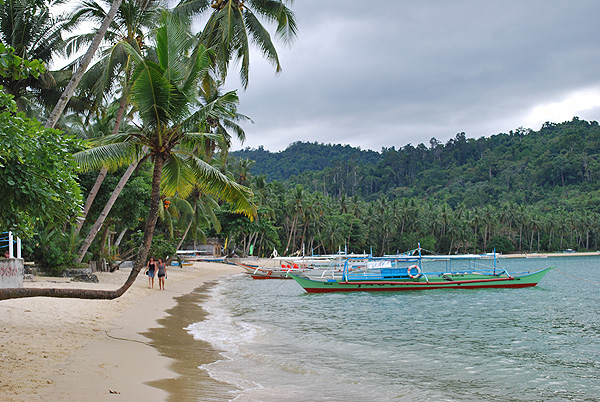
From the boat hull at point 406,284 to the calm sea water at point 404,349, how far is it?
116 inches

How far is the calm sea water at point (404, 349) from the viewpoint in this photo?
8.70 meters

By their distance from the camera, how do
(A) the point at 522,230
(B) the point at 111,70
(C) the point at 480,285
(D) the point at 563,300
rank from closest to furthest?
1. (B) the point at 111,70
2. (D) the point at 563,300
3. (C) the point at 480,285
4. (A) the point at 522,230

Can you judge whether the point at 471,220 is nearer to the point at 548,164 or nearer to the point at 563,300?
the point at 548,164

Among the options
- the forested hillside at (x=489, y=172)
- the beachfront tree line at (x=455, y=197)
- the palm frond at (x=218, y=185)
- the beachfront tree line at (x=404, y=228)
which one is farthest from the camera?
the forested hillside at (x=489, y=172)

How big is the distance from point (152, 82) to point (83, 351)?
585cm

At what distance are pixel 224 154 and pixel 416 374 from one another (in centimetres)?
1574

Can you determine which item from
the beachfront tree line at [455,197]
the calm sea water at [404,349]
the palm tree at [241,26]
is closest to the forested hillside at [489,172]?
the beachfront tree line at [455,197]

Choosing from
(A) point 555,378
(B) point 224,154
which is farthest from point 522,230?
(A) point 555,378

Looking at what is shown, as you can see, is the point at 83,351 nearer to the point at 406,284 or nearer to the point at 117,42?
the point at 117,42

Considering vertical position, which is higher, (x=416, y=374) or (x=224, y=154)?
(x=224, y=154)

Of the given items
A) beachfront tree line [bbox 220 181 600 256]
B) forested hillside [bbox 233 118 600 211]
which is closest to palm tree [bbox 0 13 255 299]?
beachfront tree line [bbox 220 181 600 256]

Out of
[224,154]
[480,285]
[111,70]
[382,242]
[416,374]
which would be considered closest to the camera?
[416,374]

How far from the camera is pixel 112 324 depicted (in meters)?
12.7

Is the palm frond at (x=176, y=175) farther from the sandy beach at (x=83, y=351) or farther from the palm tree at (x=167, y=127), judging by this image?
the sandy beach at (x=83, y=351)
